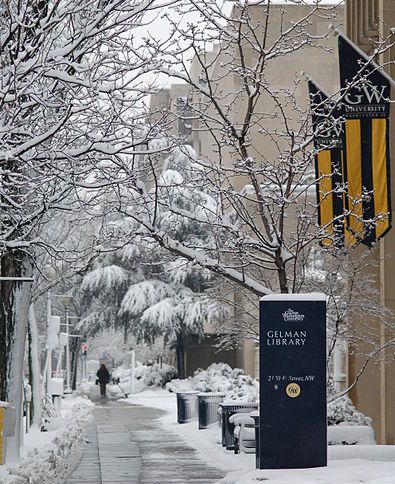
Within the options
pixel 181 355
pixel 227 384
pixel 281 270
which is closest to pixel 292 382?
pixel 281 270

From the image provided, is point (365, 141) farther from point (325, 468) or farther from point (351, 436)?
point (325, 468)

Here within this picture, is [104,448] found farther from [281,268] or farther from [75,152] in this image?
[75,152]

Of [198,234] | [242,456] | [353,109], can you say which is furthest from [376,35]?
[198,234]

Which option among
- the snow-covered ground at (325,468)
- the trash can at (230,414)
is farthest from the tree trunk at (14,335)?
the trash can at (230,414)

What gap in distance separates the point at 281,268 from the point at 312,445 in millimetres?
3466

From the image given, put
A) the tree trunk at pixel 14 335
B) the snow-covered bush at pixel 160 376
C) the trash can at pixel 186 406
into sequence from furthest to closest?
the snow-covered bush at pixel 160 376
the trash can at pixel 186 406
the tree trunk at pixel 14 335

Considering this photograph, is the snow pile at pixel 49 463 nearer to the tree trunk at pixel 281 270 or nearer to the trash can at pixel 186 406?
the trash can at pixel 186 406

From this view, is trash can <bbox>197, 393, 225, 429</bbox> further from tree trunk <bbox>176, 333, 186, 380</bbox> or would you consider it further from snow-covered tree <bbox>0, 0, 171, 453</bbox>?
tree trunk <bbox>176, 333, 186, 380</bbox>

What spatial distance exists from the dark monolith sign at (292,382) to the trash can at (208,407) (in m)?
14.3

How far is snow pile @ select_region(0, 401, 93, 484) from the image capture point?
16203mm

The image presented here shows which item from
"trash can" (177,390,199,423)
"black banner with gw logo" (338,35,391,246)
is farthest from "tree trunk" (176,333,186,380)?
"black banner with gw logo" (338,35,391,246)

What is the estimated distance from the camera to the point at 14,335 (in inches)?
766

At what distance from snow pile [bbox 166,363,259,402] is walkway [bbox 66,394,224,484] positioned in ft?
7.41

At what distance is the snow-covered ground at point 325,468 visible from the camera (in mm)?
11172
